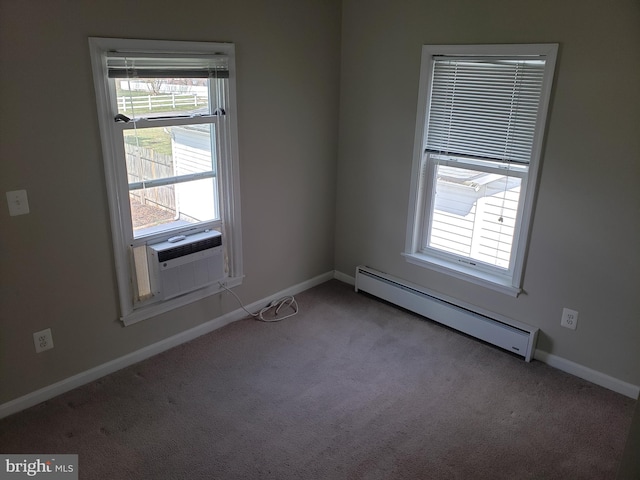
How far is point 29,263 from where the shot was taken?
260cm

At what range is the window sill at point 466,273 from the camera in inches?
132

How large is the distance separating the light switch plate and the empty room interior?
0.09 feet


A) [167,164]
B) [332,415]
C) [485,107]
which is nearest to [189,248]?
[167,164]

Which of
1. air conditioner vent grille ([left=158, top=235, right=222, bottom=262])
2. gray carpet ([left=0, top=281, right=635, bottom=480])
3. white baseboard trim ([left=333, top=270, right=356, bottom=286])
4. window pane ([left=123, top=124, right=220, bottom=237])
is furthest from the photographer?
white baseboard trim ([left=333, top=270, right=356, bottom=286])

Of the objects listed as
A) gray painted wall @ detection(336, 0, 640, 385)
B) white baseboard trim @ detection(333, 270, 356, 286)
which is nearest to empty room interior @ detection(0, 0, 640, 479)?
gray painted wall @ detection(336, 0, 640, 385)

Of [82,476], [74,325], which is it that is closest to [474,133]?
[74,325]

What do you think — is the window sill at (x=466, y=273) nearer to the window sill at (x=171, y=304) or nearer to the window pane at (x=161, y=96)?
the window sill at (x=171, y=304)

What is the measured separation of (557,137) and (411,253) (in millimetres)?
1333

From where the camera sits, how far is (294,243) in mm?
4023

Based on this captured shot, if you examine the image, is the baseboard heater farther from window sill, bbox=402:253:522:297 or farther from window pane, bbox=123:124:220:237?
window pane, bbox=123:124:220:237

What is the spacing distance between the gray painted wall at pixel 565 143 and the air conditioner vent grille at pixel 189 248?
1355 mm

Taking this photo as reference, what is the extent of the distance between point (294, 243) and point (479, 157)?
5.05 ft

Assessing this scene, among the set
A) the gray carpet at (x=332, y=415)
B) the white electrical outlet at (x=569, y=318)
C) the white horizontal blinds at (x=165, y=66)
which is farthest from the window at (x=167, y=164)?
the white electrical outlet at (x=569, y=318)

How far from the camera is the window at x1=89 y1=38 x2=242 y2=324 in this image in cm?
274
